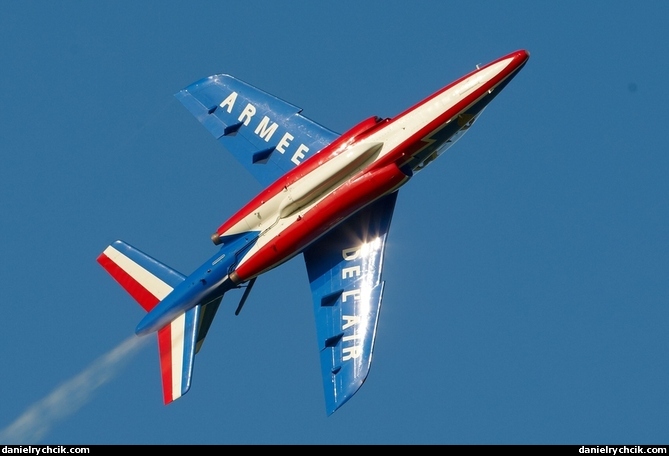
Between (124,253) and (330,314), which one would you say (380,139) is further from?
(124,253)

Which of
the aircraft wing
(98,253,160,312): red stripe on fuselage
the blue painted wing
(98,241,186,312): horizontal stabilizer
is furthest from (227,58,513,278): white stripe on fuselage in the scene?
(98,253,160,312): red stripe on fuselage

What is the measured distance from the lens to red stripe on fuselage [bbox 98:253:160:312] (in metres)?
51.0

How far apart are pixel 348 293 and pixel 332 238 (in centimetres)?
247

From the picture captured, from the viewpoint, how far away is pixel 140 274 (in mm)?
51406

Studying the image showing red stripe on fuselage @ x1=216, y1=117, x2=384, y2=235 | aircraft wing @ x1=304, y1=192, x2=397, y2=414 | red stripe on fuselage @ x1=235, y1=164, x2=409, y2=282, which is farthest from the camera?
red stripe on fuselage @ x1=216, y1=117, x2=384, y2=235

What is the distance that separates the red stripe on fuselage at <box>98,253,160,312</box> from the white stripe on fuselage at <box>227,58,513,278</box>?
4.08 meters

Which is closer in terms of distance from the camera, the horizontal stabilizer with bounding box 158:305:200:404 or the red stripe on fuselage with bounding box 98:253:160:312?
the horizontal stabilizer with bounding box 158:305:200:404

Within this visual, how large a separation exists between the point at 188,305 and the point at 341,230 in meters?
6.61

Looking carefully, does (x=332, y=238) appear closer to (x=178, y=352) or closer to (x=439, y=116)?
(x=439, y=116)

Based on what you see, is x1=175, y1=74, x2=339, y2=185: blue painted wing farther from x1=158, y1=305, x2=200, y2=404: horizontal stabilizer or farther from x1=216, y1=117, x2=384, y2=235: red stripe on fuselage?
x1=158, y1=305, x2=200, y2=404: horizontal stabilizer

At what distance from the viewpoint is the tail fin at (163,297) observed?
49.2 meters

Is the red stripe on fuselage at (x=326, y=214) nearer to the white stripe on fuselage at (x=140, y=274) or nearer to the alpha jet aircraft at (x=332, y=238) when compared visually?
the alpha jet aircraft at (x=332, y=238)

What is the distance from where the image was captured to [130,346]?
51000 mm
